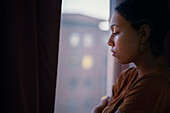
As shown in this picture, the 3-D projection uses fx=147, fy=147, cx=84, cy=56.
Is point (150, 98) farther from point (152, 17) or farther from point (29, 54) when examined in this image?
point (29, 54)

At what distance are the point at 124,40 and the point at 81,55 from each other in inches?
19.5

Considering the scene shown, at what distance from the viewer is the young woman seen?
1.85ft

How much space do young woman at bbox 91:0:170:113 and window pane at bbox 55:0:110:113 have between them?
16.9 inches

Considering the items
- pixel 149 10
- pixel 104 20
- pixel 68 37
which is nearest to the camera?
pixel 149 10

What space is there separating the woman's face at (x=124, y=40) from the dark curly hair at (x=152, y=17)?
27 mm

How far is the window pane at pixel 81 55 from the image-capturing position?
3.49 feet

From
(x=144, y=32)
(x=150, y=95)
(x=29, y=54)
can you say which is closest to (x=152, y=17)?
(x=144, y=32)

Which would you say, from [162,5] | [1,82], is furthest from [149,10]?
[1,82]

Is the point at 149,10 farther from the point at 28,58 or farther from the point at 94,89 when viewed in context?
the point at 94,89

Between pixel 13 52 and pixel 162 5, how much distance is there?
68 centimetres

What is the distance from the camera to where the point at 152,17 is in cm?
62

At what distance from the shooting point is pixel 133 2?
2.10 ft

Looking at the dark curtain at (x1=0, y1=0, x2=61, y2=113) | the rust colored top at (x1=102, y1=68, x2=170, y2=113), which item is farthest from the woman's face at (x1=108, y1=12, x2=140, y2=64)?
the dark curtain at (x1=0, y1=0, x2=61, y2=113)

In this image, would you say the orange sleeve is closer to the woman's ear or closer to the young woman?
the young woman
